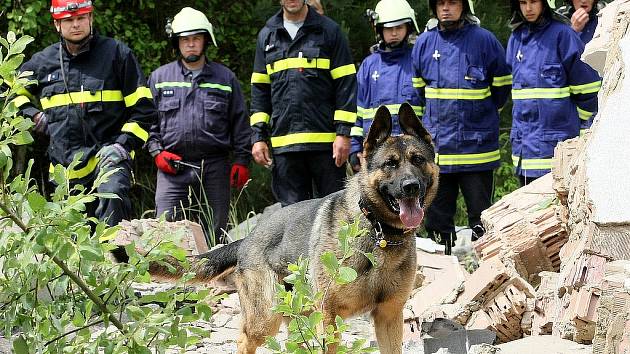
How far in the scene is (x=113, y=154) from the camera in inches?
329

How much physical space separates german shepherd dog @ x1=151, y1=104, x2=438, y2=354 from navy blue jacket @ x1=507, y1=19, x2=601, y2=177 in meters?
2.98

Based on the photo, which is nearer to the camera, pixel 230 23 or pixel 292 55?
pixel 292 55

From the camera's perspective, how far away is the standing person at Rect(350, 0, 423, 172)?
29.9ft

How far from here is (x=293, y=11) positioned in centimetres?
895

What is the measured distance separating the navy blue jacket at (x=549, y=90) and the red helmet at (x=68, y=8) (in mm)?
3668

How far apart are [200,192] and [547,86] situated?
3230 mm

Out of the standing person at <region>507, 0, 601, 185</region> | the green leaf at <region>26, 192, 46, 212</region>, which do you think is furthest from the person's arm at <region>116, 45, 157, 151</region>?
the green leaf at <region>26, 192, 46, 212</region>

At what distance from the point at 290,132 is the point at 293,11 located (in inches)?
41.4

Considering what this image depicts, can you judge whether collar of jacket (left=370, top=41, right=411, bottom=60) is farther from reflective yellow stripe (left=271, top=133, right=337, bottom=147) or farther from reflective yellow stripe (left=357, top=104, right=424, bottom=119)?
reflective yellow stripe (left=271, top=133, right=337, bottom=147)

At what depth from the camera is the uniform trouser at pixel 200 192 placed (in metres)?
9.27

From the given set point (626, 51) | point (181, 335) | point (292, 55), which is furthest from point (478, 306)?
point (181, 335)

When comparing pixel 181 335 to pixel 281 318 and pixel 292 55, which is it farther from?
pixel 292 55

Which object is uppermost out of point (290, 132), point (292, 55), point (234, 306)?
point (292, 55)

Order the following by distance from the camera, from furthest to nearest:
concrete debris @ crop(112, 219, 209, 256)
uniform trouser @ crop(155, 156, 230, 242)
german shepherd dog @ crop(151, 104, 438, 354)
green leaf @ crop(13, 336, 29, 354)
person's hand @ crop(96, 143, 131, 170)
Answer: uniform trouser @ crop(155, 156, 230, 242), person's hand @ crop(96, 143, 131, 170), concrete debris @ crop(112, 219, 209, 256), german shepherd dog @ crop(151, 104, 438, 354), green leaf @ crop(13, 336, 29, 354)
